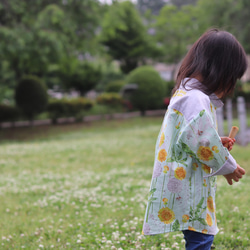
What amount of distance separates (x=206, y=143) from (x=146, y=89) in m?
22.7

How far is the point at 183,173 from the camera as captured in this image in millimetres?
2230

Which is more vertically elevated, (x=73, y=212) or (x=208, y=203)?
(x=208, y=203)

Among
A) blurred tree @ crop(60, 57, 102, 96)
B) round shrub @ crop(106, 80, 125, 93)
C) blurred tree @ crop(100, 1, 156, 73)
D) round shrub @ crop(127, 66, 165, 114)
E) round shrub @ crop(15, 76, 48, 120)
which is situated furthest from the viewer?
blurred tree @ crop(100, 1, 156, 73)

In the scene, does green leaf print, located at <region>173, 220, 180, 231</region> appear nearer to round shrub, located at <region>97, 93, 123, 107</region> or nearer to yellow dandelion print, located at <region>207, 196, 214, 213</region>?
yellow dandelion print, located at <region>207, 196, 214, 213</region>

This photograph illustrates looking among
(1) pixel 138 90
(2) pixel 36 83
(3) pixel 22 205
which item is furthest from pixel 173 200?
(1) pixel 138 90

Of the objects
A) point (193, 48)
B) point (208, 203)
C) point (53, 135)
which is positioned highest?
point (193, 48)

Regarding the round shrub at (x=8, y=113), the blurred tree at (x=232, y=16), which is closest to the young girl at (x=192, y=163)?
the round shrub at (x=8, y=113)

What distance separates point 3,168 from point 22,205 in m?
4.04

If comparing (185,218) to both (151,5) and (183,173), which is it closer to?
(183,173)

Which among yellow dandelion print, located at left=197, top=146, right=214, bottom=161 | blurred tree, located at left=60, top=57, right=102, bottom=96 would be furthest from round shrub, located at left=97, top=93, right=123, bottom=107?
yellow dandelion print, located at left=197, top=146, right=214, bottom=161

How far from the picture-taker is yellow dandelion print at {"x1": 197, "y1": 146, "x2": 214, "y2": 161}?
2117 mm

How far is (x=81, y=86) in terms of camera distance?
30484mm

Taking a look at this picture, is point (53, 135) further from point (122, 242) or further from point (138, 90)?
point (122, 242)

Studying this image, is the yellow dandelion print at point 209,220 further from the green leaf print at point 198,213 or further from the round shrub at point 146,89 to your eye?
the round shrub at point 146,89
